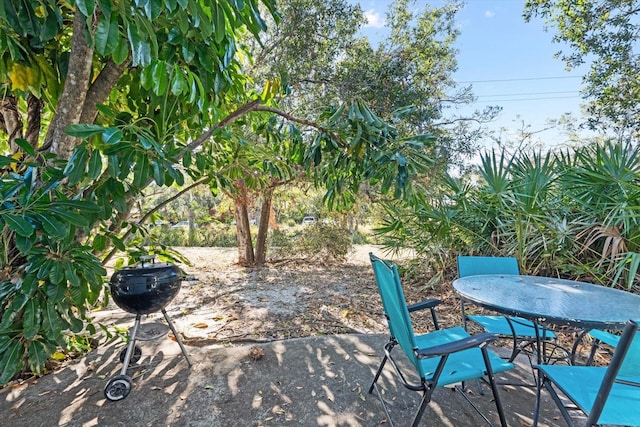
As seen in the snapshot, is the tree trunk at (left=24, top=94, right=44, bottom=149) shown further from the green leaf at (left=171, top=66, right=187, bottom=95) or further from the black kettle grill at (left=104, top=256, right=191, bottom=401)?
the green leaf at (left=171, top=66, right=187, bottom=95)

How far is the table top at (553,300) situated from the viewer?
133 cm

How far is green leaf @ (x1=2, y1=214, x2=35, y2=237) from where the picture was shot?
114 cm

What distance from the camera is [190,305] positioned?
3.83 m

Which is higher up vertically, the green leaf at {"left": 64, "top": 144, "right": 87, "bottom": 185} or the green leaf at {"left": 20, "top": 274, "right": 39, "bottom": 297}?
the green leaf at {"left": 64, "top": 144, "right": 87, "bottom": 185}

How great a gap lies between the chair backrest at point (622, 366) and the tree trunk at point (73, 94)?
103 inches

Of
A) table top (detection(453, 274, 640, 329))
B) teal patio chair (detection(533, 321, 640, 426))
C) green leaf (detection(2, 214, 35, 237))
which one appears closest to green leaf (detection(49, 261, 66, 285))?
green leaf (detection(2, 214, 35, 237))

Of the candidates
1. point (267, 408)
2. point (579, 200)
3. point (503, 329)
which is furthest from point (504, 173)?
point (267, 408)

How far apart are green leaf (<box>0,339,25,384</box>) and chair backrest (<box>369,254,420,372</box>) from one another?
6.83ft

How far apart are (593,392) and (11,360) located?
115 inches

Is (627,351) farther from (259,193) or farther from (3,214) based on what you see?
(259,193)

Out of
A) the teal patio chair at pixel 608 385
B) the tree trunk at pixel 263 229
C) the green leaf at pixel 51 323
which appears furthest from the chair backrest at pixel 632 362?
the tree trunk at pixel 263 229

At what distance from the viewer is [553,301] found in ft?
5.18

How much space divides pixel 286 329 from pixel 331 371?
1.00 meters

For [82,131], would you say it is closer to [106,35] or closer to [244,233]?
[106,35]
